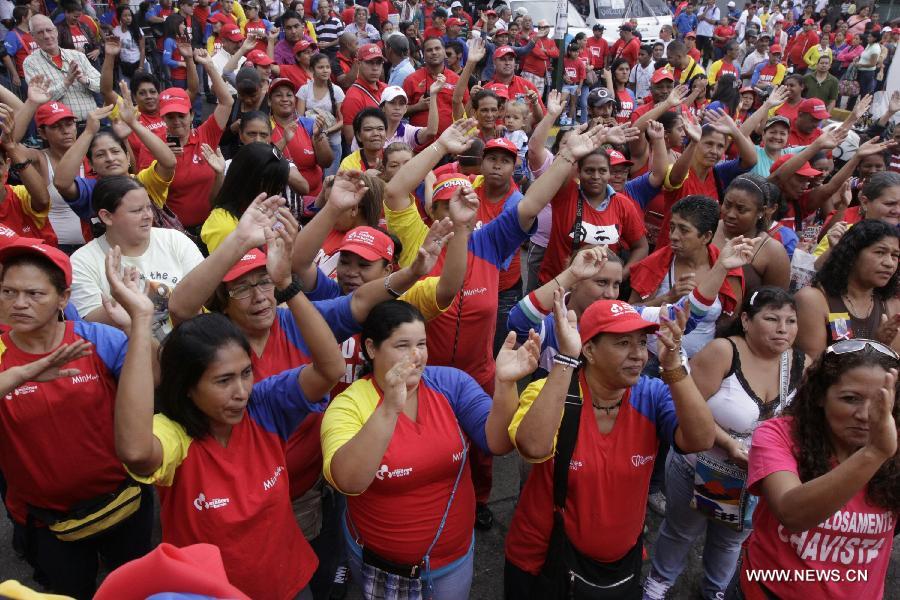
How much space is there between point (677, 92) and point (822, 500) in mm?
4689

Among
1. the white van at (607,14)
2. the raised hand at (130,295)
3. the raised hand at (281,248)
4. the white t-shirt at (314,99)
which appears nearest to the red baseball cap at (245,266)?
the raised hand at (281,248)

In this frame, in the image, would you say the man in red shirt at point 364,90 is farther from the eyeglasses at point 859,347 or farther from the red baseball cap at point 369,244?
the eyeglasses at point 859,347

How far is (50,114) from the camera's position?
4898 mm

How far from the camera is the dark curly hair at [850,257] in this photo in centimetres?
363

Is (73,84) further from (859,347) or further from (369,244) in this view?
(859,347)

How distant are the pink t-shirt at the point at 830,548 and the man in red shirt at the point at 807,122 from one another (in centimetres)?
563

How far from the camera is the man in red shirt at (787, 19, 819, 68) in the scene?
15.3 meters

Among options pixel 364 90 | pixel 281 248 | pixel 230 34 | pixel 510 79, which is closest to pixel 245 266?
pixel 281 248

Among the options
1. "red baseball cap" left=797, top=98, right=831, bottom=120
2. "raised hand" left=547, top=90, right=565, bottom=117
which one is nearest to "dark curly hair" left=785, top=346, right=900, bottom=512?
"raised hand" left=547, top=90, right=565, bottom=117

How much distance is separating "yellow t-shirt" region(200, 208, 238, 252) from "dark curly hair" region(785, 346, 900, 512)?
290cm

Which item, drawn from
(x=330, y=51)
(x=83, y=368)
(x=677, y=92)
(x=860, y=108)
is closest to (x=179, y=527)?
(x=83, y=368)

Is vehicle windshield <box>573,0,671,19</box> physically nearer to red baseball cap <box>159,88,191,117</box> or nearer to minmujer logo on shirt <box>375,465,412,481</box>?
red baseball cap <box>159,88,191,117</box>

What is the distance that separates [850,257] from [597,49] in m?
11.9

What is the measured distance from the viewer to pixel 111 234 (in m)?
3.53
